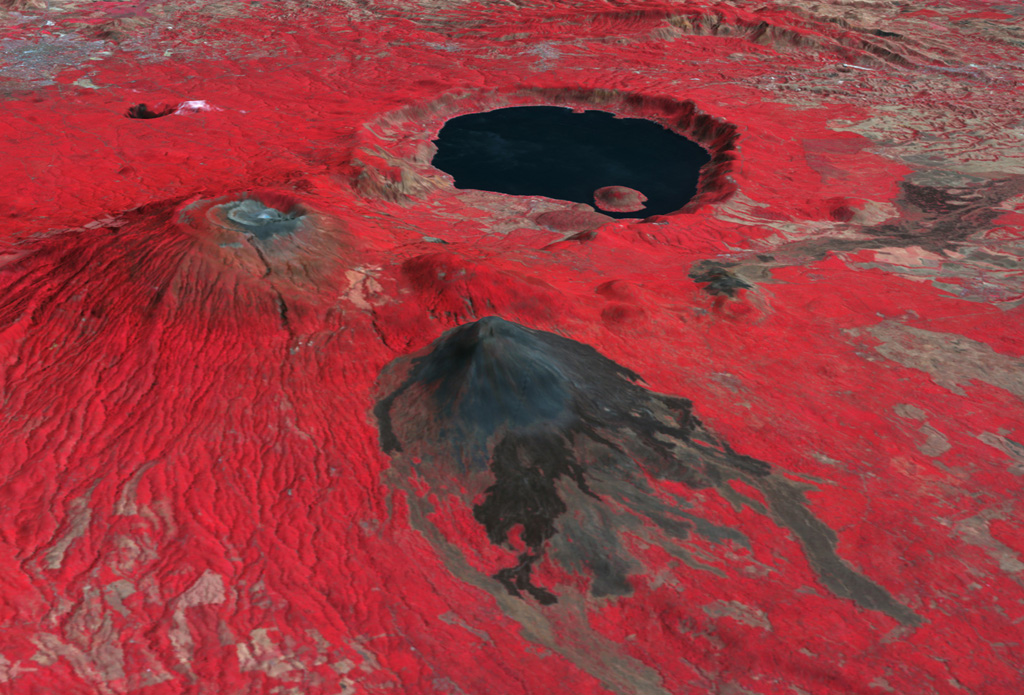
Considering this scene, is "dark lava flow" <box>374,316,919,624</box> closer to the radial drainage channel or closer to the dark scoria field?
the dark scoria field

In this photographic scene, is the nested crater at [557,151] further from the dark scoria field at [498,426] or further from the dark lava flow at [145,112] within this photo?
the dark lava flow at [145,112]

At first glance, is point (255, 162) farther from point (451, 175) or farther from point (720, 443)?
point (720, 443)

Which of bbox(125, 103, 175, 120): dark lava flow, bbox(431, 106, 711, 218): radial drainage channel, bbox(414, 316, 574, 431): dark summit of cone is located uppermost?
bbox(414, 316, 574, 431): dark summit of cone

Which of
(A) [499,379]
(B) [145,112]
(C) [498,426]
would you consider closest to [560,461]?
(C) [498,426]

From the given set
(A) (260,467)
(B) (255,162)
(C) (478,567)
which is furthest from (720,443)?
(B) (255,162)

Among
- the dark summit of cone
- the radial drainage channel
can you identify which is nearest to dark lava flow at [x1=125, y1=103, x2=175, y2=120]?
the radial drainage channel

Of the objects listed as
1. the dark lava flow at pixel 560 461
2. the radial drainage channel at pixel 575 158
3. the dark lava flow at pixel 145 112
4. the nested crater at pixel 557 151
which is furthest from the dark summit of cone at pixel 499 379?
the dark lava flow at pixel 145 112
